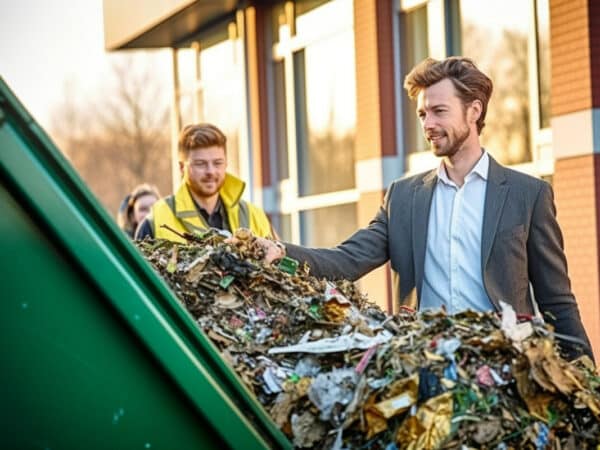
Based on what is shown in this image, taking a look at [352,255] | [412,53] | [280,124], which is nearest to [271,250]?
[352,255]

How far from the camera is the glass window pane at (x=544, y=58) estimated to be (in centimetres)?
955

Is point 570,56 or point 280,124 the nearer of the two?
point 570,56

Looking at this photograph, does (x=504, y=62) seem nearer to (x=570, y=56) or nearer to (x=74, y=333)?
(x=570, y=56)

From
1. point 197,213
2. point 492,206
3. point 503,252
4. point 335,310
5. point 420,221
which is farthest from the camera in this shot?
point 197,213

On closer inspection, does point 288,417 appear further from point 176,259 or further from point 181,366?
point 176,259

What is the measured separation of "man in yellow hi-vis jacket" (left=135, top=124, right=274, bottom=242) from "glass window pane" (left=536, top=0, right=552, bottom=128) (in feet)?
13.0

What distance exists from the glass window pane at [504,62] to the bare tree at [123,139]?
144ft

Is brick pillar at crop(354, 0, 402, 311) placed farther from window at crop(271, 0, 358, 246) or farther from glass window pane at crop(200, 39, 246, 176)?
glass window pane at crop(200, 39, 246, 176)

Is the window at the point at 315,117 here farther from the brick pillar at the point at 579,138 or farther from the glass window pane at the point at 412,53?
the brick pillar at the point at 579,138

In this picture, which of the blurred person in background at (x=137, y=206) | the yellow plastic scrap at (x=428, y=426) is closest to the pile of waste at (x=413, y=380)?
the yellow plastic scrap at (x=428, y=426)

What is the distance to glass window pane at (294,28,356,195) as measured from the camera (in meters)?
13.9

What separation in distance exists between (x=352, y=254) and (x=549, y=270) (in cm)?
80

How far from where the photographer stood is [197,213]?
253 inches

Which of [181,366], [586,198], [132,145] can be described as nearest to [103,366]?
[181,366]
